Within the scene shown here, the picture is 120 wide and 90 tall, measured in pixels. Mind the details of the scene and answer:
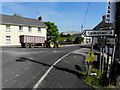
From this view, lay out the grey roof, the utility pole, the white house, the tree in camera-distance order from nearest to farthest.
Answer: the utility pole < the white house < the grey roof < the tree

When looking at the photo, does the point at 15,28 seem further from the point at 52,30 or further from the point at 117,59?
the point at 117,59

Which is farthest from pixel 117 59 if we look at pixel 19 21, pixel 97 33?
pixel 19 21

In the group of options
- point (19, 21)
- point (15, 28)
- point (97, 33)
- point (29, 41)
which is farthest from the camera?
point (19, 21)

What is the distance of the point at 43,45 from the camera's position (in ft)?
161

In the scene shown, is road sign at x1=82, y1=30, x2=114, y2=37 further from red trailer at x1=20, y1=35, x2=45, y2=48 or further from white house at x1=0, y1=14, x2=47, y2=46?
white house at x1=0, y1=14, x2=47, y2=46

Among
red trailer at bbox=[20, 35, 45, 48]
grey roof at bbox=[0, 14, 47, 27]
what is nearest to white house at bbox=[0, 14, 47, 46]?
grey roof at bbox=[0, 14, 47, 27]

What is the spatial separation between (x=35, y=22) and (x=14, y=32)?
9.30 meters

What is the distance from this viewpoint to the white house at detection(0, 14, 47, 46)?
2128 inches

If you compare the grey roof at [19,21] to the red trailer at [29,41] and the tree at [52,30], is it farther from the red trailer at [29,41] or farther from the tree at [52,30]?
the tree at [52,30]

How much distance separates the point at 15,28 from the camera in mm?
56781

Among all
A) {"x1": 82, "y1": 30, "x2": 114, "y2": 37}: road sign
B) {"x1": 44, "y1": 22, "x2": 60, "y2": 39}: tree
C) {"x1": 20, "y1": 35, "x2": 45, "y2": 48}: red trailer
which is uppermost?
{"x1": 44, "y1": 22, "x2": 60, "y2": 39}: tree

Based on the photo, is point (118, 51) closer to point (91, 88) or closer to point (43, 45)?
point (91, 88)

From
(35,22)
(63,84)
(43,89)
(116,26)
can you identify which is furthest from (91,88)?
(35,22)

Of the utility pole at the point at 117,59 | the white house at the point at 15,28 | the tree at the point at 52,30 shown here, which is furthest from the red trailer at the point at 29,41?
the utility pole at the point at 117,59
